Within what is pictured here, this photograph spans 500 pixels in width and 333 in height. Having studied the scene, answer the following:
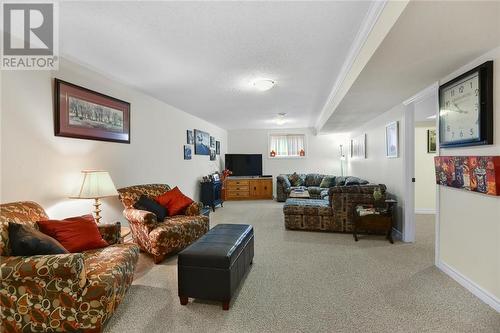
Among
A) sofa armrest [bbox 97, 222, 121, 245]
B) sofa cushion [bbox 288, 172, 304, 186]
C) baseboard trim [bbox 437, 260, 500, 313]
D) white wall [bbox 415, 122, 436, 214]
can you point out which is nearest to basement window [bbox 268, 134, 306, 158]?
sofa cushion [bbox 288, 172, 304, 186]

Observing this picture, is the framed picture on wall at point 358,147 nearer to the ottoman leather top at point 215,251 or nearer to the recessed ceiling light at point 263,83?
the recessed ceiling light at point 263,83

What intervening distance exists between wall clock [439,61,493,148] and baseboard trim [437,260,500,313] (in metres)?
1.31

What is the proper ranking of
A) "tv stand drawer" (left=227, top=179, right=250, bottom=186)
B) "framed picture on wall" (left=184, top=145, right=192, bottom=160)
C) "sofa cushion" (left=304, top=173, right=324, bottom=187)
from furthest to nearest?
"tv stand drawer" (left=227, top=179, right=250, bottom=186)
"sofa cushion" (left=304, top=173, right=324, bottom=187)
"framed picture on wall" (left=184, top=145, right=192, bottom=160)

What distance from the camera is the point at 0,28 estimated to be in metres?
2.12

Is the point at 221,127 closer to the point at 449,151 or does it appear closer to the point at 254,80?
the point at 254,80

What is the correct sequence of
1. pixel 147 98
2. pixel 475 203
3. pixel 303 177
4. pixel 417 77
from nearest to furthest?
pixel 475 203, pixel 417 77, pixel 147 98, pixel 303 177

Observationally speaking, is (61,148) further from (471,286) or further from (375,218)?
(471,286)

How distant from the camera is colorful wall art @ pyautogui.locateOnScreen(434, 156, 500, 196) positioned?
206 cm

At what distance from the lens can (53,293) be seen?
5.55ft

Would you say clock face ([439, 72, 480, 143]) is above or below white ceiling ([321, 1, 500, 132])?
below

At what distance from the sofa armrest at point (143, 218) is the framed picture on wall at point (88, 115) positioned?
3.39 ft

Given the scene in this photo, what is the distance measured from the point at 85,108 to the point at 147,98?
135 centimetres

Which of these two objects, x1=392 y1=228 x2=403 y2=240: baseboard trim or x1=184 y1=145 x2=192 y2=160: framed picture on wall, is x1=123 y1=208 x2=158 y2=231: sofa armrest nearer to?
x1=184 y1=145 x2=192 y2=160: framed picture on wall

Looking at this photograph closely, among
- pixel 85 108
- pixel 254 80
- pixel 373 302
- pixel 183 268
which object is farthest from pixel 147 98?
pixel 373 302
